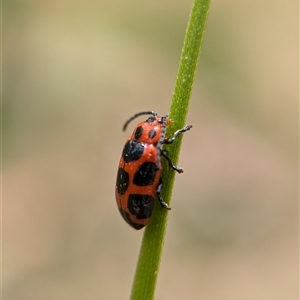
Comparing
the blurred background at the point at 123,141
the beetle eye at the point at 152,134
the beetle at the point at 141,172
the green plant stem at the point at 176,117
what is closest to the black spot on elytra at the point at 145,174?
the beetle at the point at 141,172

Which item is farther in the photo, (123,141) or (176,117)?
(123,141)

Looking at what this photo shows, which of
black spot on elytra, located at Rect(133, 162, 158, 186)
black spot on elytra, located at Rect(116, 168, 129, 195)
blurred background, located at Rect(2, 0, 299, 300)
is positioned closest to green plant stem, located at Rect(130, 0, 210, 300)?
black spot on elytra, located at Rect(133, 162, 158, 186)

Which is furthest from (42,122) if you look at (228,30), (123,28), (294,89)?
(294,89)

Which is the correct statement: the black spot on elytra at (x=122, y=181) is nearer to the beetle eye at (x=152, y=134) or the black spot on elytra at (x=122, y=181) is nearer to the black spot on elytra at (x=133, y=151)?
the black spot on elytra at (x=133, y=151)

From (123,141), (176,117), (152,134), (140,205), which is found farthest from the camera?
(123,141)

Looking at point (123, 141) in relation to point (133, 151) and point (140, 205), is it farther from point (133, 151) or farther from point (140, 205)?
point (140, 205)

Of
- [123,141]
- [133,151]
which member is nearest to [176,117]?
[133,151]
